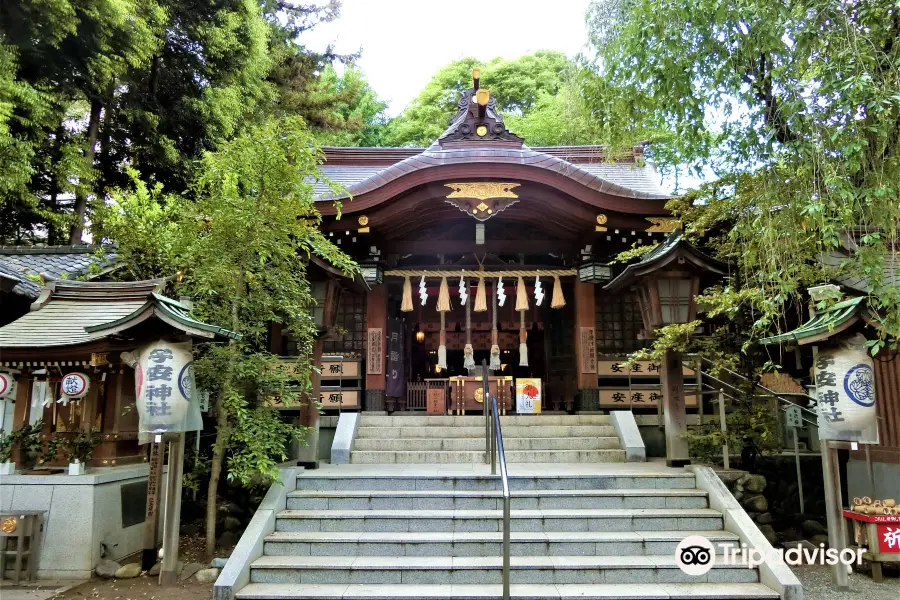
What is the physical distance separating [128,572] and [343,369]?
5169mm

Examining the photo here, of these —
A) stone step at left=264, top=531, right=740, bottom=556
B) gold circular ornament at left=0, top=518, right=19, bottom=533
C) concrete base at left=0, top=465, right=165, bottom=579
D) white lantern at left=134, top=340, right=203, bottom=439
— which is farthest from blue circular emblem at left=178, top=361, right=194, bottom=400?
gold circular ornament at left=0, top=518, right=19, bottom=533

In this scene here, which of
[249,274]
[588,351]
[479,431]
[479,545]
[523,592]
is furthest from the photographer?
[588,351]

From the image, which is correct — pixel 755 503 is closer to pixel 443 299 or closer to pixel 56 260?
pixel 443 299

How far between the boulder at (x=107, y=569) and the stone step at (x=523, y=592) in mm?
1845

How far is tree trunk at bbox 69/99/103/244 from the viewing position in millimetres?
12609

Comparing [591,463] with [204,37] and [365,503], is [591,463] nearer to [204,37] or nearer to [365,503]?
[365,503]

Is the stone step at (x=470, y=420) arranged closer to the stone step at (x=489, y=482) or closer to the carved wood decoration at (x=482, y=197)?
the stone step at (x=489, y=482)

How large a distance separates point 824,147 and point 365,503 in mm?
5483

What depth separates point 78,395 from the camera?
6273mm

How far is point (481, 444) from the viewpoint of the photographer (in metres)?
8.34

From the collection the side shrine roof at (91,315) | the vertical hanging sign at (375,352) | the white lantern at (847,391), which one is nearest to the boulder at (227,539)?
the side shrine roof at (91,315)

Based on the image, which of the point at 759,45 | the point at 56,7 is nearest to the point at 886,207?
the point at 759,45

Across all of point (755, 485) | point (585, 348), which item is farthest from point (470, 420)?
point (755, 485)

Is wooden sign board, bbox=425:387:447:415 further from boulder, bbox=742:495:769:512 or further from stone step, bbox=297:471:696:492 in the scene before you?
boulder, bbox=742:495:769:512
